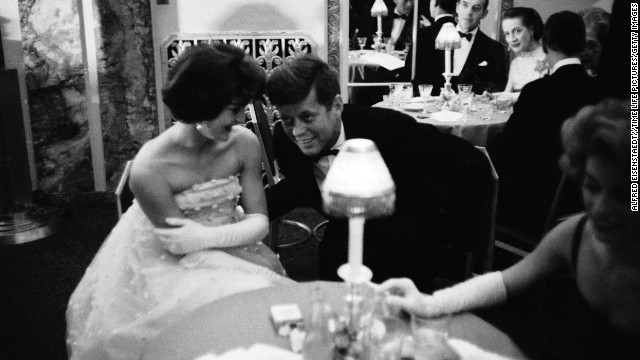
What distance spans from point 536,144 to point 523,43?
5.85 ft

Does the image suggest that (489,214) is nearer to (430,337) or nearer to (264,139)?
(430,337)

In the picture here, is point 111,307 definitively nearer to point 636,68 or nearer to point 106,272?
point 106,272

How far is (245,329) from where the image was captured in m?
1.50

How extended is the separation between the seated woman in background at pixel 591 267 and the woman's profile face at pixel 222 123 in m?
0.88

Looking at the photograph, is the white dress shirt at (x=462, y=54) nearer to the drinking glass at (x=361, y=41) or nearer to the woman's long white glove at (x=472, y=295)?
the drinking glass at (x=361, y=41)

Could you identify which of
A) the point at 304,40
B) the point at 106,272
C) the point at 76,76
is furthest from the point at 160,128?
the point at 106,272

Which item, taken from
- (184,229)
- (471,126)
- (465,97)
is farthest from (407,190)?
(465,97)

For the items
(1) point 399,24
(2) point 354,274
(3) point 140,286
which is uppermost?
(1) point 399,24

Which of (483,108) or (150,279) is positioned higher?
(483,108)

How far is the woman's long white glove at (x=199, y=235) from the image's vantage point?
2016 millimetres

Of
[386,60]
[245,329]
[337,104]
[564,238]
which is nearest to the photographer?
[245,329]

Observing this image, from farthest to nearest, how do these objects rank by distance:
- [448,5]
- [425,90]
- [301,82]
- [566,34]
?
[448,5] → [425,90] → [566,34] → [301,82]

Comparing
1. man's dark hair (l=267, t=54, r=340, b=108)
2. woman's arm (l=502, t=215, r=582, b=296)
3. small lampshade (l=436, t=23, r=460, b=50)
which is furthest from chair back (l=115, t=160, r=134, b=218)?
small lampshade (l=436, t=23, r=460, b=50)

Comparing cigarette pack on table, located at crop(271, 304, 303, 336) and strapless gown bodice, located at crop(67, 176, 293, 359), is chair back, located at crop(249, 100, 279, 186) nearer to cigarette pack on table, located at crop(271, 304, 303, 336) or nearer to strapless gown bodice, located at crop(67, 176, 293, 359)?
strapless gown bodice, located at crop(67, 176, 293, 359)
